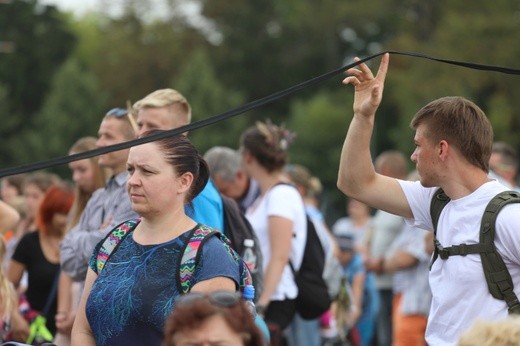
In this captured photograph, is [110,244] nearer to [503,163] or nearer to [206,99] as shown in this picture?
[503,163]

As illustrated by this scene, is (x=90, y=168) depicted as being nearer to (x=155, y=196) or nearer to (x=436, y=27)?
(x=155, y=196)

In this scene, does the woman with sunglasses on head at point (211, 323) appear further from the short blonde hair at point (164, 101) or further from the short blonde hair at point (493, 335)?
the short blonde hair at point (164, 101)

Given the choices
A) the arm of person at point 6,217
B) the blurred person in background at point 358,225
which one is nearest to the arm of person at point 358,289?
the blurred person in background at point 358,225

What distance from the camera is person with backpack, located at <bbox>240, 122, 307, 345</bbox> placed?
27.7 feet

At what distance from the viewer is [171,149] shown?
5.23 m

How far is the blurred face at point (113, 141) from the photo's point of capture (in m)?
6.88

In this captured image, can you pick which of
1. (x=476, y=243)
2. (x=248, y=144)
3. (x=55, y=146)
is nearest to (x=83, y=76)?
(x=55, y=146)

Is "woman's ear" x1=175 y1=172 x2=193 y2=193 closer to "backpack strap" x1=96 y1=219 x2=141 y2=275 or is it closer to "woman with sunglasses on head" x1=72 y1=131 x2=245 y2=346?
"woman with sunglasses on head" x1=72 y1=131 x2=245 y2=346

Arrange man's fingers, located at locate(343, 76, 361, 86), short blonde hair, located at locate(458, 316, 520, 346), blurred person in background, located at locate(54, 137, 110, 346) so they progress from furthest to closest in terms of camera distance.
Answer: blurred person in background, located at locate(54, 137, 110, 346)
man's fingers, located at locate(343, 76, 361, 86)
short blonde hair, located at locate(458, 316, 520, 346)

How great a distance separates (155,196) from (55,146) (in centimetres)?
5610

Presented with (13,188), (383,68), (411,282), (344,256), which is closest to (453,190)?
(383,68)

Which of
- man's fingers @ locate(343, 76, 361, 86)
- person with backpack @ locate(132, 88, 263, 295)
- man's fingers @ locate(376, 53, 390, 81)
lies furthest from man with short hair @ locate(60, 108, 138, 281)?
man's fingers @ locate(376, 53, 390, 81)

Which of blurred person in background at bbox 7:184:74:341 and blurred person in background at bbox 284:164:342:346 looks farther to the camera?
blurred person in background at bbox 284:164:342:346

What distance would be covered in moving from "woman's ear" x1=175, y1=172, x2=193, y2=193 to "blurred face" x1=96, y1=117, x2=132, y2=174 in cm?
166
